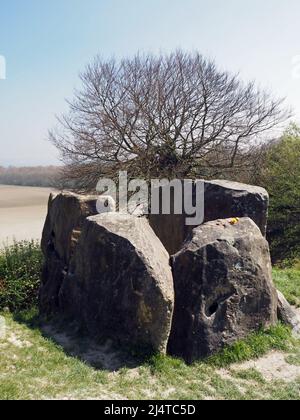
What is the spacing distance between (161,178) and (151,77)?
4.47 m

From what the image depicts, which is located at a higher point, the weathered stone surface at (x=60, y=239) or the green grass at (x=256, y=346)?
the weathered stone surface at (x=60, y=239)

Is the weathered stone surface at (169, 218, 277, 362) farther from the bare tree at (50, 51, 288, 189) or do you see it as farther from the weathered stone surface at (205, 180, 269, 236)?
the bare tree at (50, 51, 288, 189)

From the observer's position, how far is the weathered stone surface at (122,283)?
489cm

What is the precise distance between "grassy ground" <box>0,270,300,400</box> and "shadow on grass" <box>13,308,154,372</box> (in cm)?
4

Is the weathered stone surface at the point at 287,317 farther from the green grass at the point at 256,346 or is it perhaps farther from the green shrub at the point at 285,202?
the green shrub at the point at 285,202

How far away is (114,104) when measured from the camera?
1633 cm

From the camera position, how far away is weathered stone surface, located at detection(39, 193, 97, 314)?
663 cm

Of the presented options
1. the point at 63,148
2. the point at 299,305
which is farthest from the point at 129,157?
the point at 299,305

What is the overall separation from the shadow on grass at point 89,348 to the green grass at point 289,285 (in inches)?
149

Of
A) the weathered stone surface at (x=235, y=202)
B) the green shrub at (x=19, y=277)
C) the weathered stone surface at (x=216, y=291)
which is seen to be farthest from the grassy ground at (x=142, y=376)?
the weathered stone surface at (x=235, y=202)

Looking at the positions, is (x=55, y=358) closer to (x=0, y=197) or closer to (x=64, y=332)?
(x=64, y=332)

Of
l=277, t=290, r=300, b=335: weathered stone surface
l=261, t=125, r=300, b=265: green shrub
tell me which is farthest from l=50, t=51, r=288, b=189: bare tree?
l=277, t=290, r=300, b=335: weathered stone surface

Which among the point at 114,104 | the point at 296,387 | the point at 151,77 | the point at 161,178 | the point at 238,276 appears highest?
the point at 151,77

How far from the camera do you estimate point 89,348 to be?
519cm
